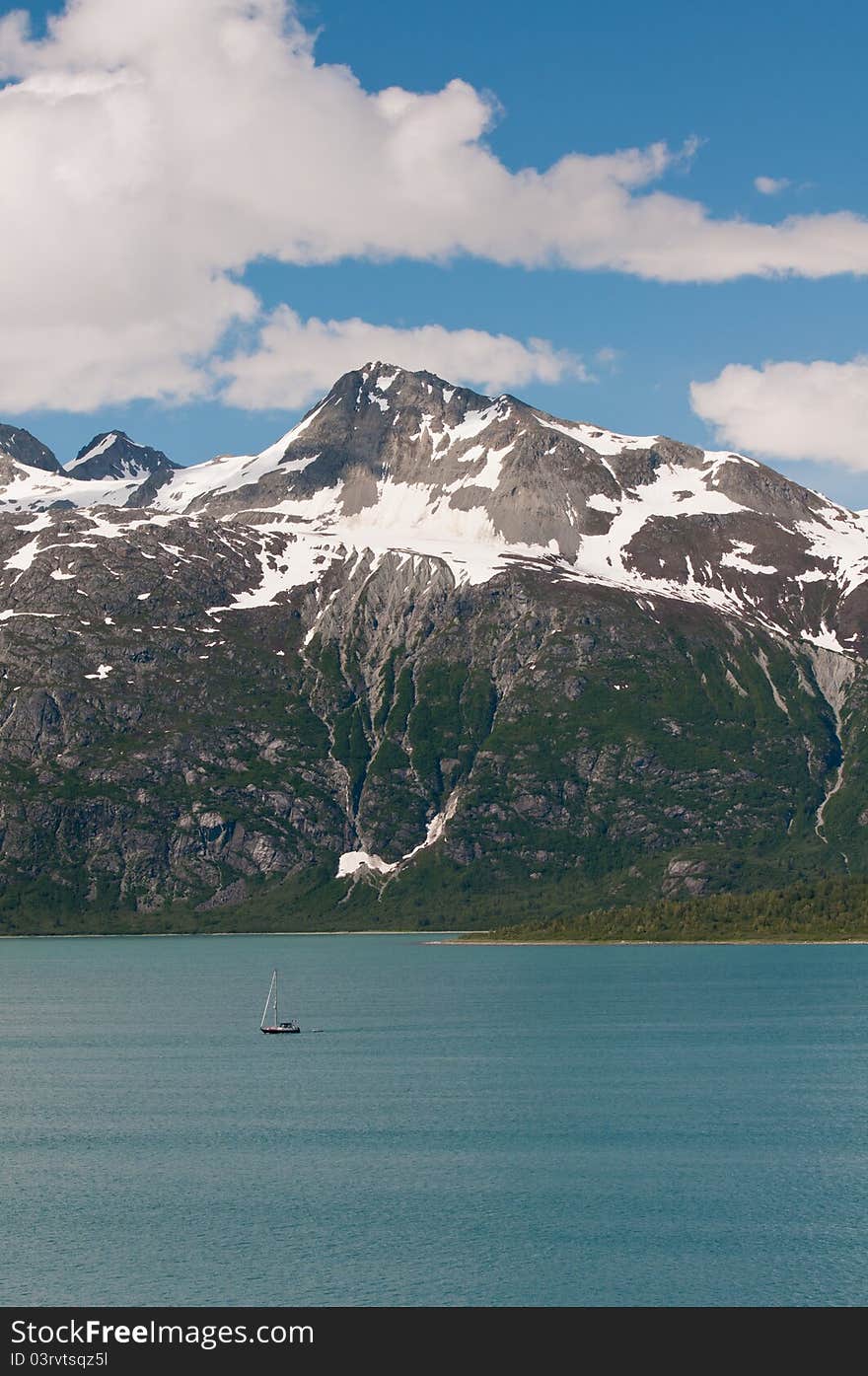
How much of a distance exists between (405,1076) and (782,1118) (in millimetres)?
40391

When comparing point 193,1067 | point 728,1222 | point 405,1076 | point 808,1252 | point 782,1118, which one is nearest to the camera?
point 808,1252

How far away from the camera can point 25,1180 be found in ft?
390

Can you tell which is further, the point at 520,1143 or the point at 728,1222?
the point at 520,1143
